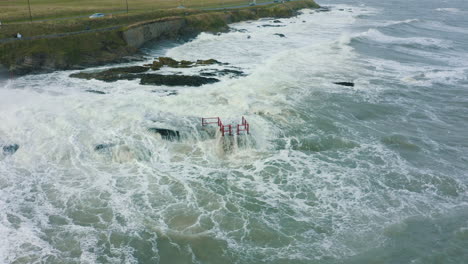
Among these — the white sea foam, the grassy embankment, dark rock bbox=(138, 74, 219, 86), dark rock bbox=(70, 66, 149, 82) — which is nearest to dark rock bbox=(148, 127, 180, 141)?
dark rock bbox=(138, 74, 219, 86)

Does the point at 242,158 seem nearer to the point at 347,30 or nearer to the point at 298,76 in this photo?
the point at 298,76

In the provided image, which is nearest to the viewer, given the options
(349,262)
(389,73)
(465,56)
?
(349,262)

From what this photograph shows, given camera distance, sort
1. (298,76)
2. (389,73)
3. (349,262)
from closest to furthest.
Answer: (349,262) < (298,76) < (389,73)

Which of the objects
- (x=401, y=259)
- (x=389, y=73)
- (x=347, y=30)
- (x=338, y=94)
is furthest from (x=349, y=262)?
(x=347, y=30)

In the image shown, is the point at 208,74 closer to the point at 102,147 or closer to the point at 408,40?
the point at 102,147

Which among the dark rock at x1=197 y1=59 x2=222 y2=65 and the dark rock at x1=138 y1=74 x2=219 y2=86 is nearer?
the dark rock at x1=138 y1=74 x2=219 y2=86

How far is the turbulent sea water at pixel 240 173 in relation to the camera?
17.9 m

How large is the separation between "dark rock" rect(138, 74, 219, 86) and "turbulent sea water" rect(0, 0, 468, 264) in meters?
1.34

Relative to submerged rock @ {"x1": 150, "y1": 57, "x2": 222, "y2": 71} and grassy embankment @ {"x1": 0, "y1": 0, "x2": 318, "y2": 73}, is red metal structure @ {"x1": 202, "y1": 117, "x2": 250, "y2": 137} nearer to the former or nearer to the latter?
submerged rock @ {"x1": 150, "y1": 57, "x2": 222, "y2": 71}

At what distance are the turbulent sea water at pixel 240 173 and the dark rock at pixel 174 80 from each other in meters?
1.34

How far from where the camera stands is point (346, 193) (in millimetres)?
21953

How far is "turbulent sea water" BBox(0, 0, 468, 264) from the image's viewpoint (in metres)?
17.9

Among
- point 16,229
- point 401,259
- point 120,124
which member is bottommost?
point 401,259

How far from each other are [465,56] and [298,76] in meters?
33.2
